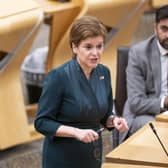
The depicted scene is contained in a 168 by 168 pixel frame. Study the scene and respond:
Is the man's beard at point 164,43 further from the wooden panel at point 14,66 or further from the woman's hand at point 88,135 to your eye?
the woman's hand at point 88,135

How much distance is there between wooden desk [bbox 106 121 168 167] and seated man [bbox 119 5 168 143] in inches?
31.4

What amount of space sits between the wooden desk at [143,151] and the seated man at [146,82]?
798 mm

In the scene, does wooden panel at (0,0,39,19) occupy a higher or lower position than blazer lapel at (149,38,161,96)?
higher

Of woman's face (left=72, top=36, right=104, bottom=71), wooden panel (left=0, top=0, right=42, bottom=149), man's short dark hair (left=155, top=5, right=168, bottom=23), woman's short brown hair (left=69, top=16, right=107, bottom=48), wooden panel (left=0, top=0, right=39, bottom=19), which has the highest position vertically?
woman's short brown hair (left=69, top=16, right=107, bottom=48)

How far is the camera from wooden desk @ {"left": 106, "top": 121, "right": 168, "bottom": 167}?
7.75 ft

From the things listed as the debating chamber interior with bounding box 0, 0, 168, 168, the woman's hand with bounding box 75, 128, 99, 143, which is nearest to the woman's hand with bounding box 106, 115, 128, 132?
the woman's hand with bounding box 75, 128, 99, 143

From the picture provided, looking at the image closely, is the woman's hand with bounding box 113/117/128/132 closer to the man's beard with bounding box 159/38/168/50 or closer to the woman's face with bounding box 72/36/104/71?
the woman's face with bounding box 72/36/104/71

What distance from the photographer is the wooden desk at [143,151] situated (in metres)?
2.36

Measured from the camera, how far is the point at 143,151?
8.20ft

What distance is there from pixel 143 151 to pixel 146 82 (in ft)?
4.07

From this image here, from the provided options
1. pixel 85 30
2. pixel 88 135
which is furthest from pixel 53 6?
pixel 88 135

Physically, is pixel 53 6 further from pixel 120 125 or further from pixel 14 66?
pixel 120 125

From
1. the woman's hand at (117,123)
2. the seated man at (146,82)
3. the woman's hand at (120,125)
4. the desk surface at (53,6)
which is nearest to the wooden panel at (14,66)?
the desk surface at (53,6)

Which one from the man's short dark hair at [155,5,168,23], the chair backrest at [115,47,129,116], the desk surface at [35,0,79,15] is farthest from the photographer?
the desk surface at [35,0,79,15]
